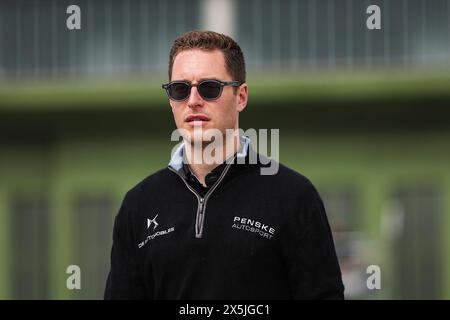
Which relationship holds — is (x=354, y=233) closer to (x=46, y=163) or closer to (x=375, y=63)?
(x=375, y=63)

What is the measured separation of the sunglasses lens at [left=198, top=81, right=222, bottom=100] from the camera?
493 cm

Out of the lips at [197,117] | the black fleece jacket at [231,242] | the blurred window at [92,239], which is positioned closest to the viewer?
the black fleece jacket at [231,242]

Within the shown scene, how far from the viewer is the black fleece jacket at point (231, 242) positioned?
4.84 meters

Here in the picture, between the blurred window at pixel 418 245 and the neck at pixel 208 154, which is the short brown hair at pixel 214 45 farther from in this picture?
the blurred window at pixel 418 245

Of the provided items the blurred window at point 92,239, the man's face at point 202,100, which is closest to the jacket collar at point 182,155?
the man's face at point 202,100

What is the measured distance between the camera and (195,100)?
194 inches

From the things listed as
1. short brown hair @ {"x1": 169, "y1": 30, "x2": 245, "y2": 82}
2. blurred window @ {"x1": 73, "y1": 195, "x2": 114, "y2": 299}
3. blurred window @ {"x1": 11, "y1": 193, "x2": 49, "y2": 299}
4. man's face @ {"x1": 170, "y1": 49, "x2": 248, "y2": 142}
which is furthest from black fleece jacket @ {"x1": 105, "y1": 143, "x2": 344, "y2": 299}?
blurred window @ {"x1": 11, "y1": 193, "x2": 49, "y2": 299}

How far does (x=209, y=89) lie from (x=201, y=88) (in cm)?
4

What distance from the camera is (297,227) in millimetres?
4930

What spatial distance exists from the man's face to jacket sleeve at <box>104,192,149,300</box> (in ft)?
1.80

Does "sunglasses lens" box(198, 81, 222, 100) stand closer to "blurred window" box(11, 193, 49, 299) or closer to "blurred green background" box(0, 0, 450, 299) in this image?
"blurred green background" box(0, 0, 450, 299)

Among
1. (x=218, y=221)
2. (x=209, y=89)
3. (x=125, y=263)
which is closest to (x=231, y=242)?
(x=218, y=221)

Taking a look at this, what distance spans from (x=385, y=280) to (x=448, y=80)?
347 centimetres

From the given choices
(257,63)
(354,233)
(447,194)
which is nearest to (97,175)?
(257,63)
